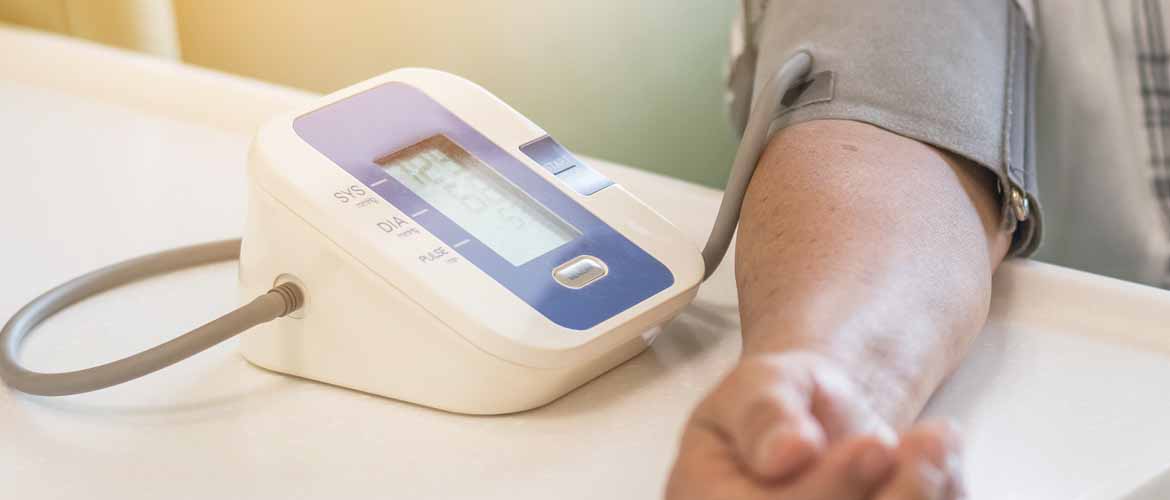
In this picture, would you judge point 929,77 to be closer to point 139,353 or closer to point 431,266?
point 431,266

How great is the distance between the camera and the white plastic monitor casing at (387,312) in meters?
0.46

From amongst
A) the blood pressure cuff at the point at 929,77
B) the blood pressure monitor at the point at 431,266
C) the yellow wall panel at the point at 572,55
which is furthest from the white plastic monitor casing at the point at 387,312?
the yellow wall panel at the point at 572,55

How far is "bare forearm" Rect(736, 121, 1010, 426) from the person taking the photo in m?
0.42

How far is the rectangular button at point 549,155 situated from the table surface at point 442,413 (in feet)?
0.30

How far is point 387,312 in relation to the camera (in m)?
0.47

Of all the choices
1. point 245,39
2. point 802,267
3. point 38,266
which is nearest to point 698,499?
point 802,267

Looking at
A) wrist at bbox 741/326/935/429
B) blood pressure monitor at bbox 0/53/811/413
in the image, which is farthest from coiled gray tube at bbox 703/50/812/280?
wrist at bbox 741/326/935/429

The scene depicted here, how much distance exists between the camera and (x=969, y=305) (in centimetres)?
49

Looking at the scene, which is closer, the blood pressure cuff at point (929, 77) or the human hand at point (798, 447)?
the human hand at point (798, 447)

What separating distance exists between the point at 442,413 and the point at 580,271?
80mm

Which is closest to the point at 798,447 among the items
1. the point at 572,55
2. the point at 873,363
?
the point at 873,363

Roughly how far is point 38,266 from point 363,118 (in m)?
0.21

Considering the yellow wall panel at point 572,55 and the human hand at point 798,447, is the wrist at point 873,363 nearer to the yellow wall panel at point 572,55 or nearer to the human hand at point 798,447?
the human hand at point 798,447

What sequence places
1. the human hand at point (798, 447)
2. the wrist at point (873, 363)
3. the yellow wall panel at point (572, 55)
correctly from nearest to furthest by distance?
the human hand at point (798, 447), the wrist at point (873, 363), the yellow wall panel at point (572, 55)
